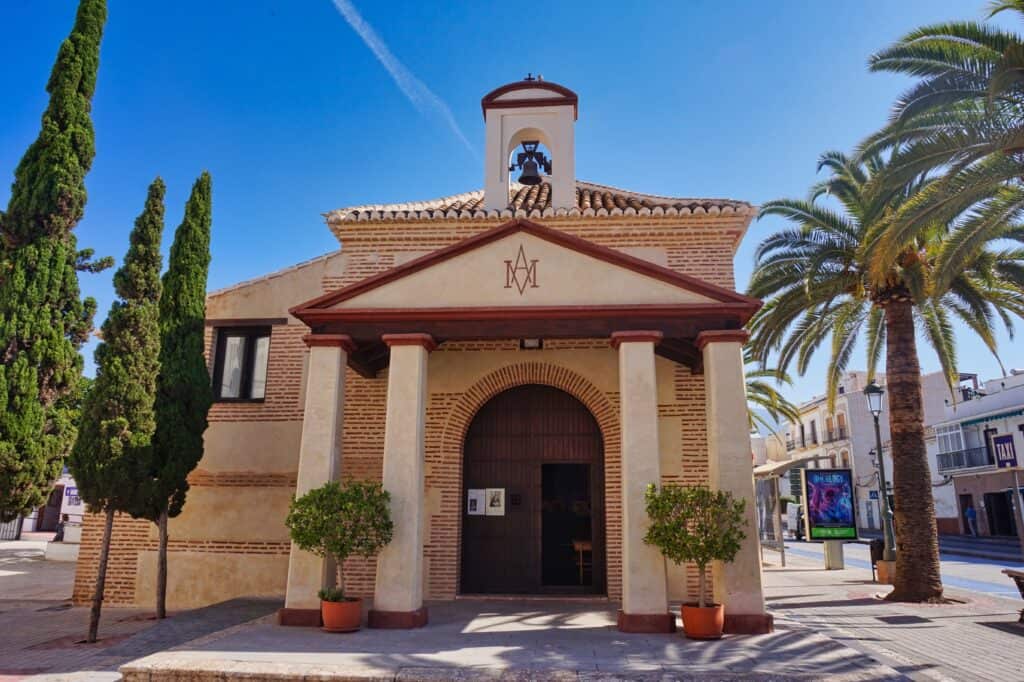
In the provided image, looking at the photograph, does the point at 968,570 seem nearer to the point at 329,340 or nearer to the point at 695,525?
the point at 695,525

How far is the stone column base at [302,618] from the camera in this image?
26.0 ft

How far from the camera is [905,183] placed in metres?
8.98

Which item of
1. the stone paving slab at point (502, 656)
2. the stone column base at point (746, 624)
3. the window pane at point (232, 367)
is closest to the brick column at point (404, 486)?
the stone paving slab at point (502, 656)

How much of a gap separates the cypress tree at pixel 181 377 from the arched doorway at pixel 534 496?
13.8 feet

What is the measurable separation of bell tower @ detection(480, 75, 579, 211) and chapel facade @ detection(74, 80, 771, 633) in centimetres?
4

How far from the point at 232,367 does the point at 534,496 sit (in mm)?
5803

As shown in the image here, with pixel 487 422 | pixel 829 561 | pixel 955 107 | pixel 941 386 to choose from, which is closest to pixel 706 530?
pixel 487 422

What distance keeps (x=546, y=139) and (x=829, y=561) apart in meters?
13.1

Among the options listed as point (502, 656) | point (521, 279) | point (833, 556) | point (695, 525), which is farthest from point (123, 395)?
point (833, 556)

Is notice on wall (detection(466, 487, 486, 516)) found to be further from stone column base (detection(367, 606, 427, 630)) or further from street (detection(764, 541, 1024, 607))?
street (detection(764, 541, 1024, 607))

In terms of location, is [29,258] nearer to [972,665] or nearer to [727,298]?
[727,298]

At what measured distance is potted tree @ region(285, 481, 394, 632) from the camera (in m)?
7.64

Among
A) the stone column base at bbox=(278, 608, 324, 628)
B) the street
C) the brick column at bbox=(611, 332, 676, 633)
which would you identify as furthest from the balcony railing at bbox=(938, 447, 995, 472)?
the stone column base at bbox=(278, 608, 324, 628)

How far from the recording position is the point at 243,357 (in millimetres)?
11945
